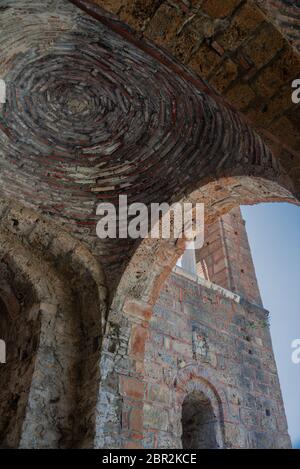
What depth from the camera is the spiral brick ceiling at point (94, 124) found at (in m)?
3.67

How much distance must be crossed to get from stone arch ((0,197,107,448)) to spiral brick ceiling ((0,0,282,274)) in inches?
11.9

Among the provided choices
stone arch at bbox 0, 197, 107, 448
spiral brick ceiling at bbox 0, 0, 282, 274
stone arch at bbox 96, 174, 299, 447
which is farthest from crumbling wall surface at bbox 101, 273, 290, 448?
spiral brick ceiling at bbox 0, 0, 282, 274

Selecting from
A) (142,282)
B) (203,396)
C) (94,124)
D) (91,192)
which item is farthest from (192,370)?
(94,124)

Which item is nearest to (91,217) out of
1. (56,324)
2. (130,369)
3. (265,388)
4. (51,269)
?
(51,269)

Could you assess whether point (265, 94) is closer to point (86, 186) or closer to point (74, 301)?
point (86, 186)

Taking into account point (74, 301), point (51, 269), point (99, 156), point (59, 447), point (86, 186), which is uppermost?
point (99, 156)

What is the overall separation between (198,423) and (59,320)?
2979mm

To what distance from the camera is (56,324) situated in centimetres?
394

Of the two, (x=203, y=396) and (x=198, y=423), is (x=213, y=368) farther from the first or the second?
(x=198, y=423)

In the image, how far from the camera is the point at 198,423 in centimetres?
587

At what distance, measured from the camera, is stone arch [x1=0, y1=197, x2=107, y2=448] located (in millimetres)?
3438


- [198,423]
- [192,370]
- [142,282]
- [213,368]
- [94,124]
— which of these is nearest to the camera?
[142,282]

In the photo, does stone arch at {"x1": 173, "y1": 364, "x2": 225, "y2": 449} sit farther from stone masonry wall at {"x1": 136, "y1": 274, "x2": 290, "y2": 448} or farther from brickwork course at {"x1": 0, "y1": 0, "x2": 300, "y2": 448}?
brickwork course at {"x1": 0, "y1": 0, "x2": 300, "y2": 448}

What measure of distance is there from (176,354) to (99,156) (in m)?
2.71
